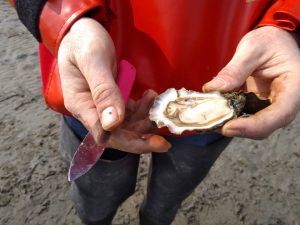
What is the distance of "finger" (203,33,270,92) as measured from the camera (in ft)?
2.60

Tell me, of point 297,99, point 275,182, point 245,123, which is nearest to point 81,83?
point 245,123

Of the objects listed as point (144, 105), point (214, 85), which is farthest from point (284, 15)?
point (144, 105)

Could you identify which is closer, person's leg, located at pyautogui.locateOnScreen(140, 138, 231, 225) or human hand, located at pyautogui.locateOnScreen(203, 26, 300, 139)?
human hand, located at pyautogui.locateOnScreen(203, 26, 300, 139)

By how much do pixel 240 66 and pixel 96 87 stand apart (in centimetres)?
30

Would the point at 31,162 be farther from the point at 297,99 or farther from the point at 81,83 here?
the point at 297,99

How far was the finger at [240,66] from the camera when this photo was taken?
792 millimetres

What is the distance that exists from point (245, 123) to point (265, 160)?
3.78ft

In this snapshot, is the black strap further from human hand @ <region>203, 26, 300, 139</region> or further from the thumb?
human hand @ <region>203, 26, 300, 139</region>

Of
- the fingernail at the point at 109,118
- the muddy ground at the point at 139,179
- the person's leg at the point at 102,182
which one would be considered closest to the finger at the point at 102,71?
the fingernail at the point at 109,118

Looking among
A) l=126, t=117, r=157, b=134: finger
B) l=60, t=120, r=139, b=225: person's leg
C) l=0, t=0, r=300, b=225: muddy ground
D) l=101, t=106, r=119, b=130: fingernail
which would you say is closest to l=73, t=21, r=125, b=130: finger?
l=101, t=106, r=119, b=130: fingernail

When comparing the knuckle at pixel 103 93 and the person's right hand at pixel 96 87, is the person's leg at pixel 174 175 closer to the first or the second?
the person's right hand at pixel 96 87

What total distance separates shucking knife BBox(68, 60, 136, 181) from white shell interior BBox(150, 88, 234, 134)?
0.07 meters

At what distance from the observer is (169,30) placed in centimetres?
84

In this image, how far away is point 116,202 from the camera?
1.27 meters
